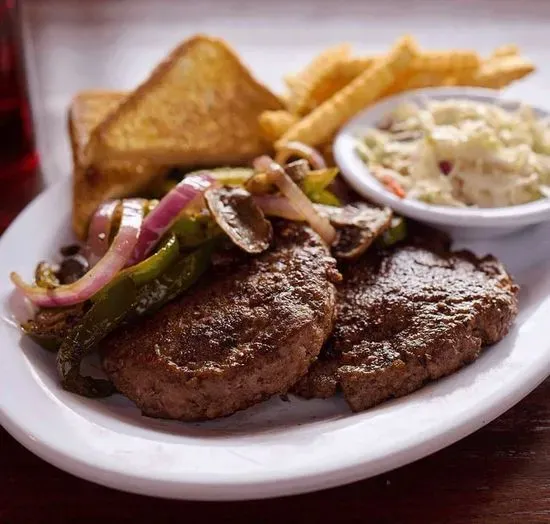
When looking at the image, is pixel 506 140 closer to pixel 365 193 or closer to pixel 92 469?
pixel 365 193

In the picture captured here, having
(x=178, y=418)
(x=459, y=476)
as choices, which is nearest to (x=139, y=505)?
(x=178, y=418)

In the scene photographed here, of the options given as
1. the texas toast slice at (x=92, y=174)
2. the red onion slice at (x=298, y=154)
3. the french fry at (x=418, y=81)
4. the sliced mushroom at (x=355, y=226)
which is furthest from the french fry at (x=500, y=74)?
the texas toast slice at (x=92, y=174)

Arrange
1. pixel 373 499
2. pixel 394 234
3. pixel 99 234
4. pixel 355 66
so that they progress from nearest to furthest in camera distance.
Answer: pixel 373 499, pixel 99 234, pixel 394 234, pixel 355 66

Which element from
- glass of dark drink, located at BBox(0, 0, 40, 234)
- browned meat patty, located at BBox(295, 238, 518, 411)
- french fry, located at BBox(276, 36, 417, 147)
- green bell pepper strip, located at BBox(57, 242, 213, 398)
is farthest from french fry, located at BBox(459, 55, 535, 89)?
glass of dark drink, located at BBox(0, 0, 40, 234)

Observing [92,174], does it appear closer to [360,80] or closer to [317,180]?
[317,180]

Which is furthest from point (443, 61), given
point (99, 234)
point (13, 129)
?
point (13, 129)

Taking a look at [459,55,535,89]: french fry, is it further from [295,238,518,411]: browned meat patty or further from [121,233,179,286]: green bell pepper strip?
[121,233,179,286]: green bell pepper strip
